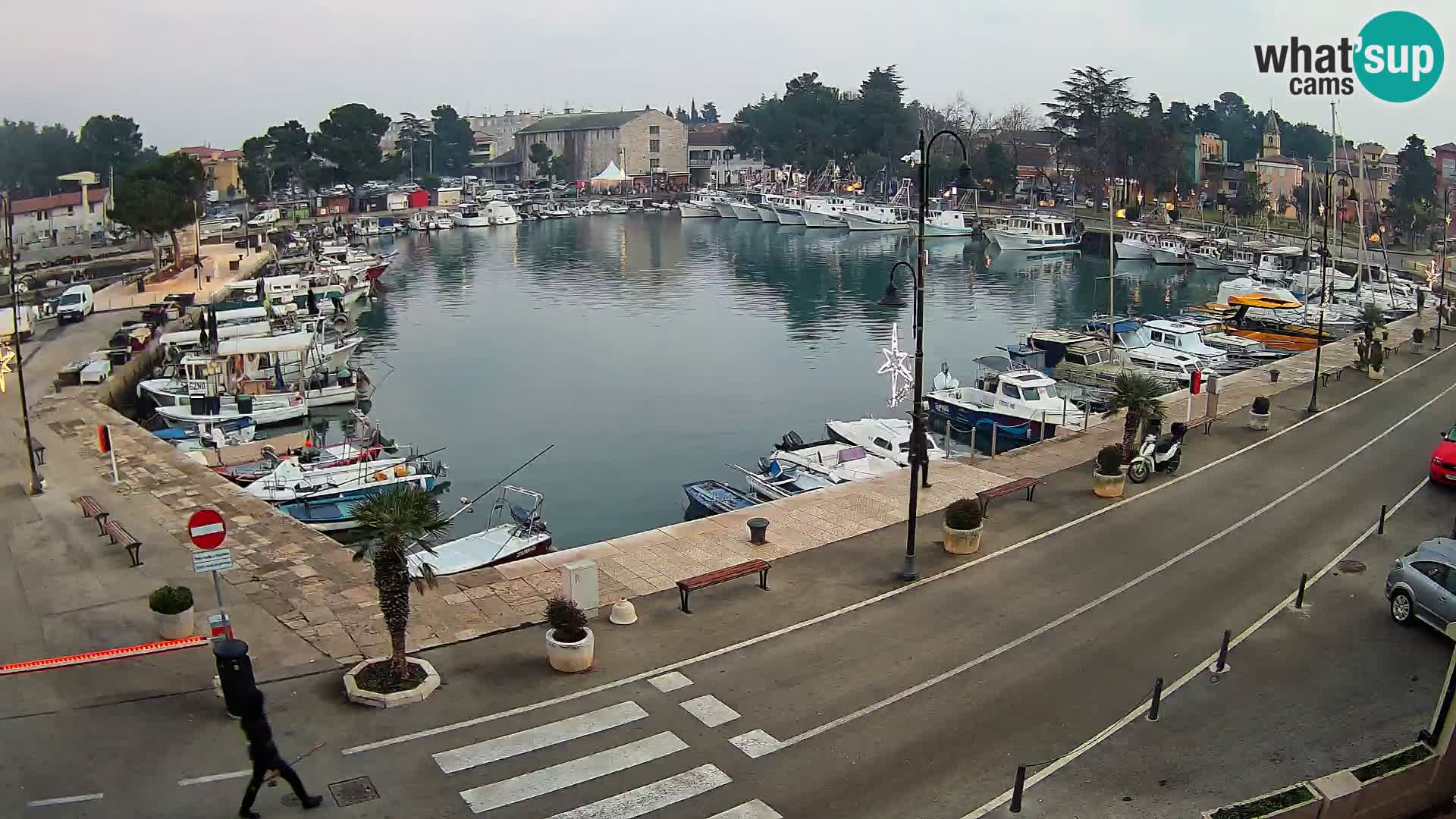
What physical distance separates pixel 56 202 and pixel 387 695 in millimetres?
112720

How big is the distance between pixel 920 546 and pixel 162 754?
13.3 meters

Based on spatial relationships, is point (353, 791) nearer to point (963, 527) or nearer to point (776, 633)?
point (776, 633)

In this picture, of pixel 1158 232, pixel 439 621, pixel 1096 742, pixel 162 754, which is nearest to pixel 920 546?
pixel 1096 742

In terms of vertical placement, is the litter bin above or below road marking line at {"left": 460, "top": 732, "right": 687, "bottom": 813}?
above

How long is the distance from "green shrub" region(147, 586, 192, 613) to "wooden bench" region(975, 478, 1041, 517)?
48.1ft

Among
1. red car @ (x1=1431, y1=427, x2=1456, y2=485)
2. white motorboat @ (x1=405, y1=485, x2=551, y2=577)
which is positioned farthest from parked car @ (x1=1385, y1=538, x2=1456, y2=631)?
white motorboat @ (x1=405, y1=485, x2=551, y2=577)

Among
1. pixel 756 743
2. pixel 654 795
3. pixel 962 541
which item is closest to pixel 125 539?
pixel 654 795

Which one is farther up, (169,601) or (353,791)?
(169,601)

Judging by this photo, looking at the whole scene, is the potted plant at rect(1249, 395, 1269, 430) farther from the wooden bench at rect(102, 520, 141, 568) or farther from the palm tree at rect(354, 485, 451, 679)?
the wooden bench at rect(102, 520, 141, 568)

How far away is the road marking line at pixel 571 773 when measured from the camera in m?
12.4

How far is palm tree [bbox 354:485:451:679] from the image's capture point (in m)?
14.6

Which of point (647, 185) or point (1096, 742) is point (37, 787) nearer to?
point (1096, 742)

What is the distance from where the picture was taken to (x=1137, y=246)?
4267 inches

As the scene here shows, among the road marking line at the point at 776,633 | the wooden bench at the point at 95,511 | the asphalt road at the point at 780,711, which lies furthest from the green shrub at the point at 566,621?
the wooden bench at the point at 95,511
